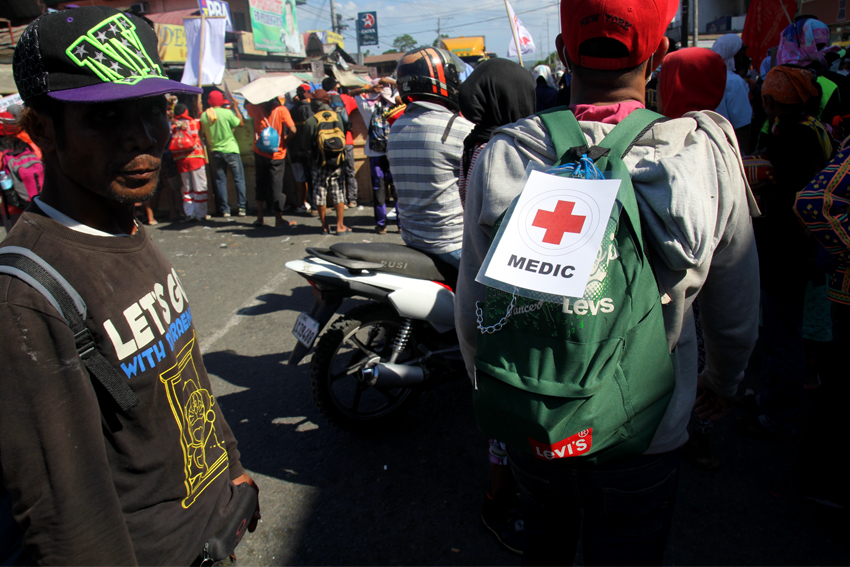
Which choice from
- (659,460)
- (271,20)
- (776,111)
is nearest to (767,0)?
(776,111)

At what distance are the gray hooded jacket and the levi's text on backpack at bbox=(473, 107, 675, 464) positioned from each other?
50 mm

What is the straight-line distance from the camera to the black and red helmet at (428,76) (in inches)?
127

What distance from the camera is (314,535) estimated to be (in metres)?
2.44

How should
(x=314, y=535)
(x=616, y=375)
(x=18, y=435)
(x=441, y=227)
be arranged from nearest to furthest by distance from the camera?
(x=18, y=435)
(x=616, y=375)
(x=314, y=535)
(x=441, y=227)

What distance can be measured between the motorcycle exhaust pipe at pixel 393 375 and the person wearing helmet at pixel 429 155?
727 millimetres

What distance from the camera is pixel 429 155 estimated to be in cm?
312

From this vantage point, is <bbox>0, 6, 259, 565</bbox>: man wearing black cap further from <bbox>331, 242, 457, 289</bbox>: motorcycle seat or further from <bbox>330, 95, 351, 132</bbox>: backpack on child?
<bbox>330, 95, 351, 132</bbox>: backpack on child

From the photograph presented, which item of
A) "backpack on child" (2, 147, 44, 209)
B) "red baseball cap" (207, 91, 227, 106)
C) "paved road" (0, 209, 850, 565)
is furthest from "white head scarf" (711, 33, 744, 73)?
"backpack on child" (2, 147, 44, 209)

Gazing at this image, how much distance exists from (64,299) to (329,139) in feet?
22.2

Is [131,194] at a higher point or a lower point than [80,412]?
higher

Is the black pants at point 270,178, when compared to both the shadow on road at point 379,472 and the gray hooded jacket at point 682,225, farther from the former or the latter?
the gray hooded jacket at point 682,225

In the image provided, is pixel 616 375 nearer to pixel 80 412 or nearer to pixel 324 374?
pixel 80 412

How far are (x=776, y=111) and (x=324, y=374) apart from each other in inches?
113

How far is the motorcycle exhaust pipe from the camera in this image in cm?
288
